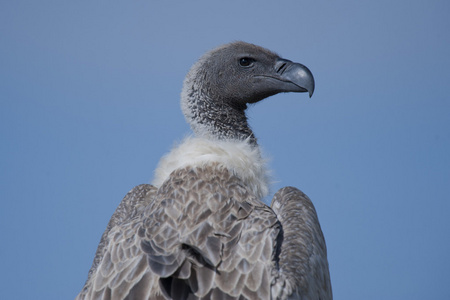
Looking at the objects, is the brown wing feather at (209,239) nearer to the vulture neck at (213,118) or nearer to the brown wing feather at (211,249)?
the brown wing feather at (211,249)

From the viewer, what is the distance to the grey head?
536 cm

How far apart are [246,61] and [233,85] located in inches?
12.9

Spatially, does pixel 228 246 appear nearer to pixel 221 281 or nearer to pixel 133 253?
pixel 221 281

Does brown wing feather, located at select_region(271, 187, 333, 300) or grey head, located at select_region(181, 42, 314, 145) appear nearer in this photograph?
brown wing feather, located at select_region(271, 187, 333, 300)

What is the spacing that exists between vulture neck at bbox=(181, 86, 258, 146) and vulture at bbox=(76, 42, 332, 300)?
1 cm

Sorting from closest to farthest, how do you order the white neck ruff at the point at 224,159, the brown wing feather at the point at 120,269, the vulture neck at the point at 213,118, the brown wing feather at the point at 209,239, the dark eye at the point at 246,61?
the brown wing feather at the point at 209,239 < the brown wing feather at the point at 120,269 < the white neck ruff at the point at 224,159 < the vulture neck at the point at 213,118 < the dark eye at the point at 246,61

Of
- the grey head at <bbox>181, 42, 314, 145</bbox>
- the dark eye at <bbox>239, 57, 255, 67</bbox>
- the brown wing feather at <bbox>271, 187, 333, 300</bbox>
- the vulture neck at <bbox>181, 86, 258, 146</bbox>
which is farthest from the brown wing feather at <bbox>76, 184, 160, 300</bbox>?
the dark eye at <bbox>239, 57, 255, 67</bbox>

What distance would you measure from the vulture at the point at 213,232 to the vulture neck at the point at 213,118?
1 cm

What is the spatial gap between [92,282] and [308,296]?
1.41 meters

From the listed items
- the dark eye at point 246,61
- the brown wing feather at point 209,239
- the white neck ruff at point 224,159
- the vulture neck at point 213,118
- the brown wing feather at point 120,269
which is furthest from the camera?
the dark eye at point 246,61

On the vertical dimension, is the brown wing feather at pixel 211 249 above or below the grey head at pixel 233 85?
below

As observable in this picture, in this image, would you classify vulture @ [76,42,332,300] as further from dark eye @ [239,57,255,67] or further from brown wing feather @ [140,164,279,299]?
dark eye @ [239,57,255,67]

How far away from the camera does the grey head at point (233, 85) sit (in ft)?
17.6

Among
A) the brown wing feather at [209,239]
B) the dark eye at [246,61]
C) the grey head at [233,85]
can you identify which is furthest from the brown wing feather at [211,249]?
the dark eye at [246,61]
